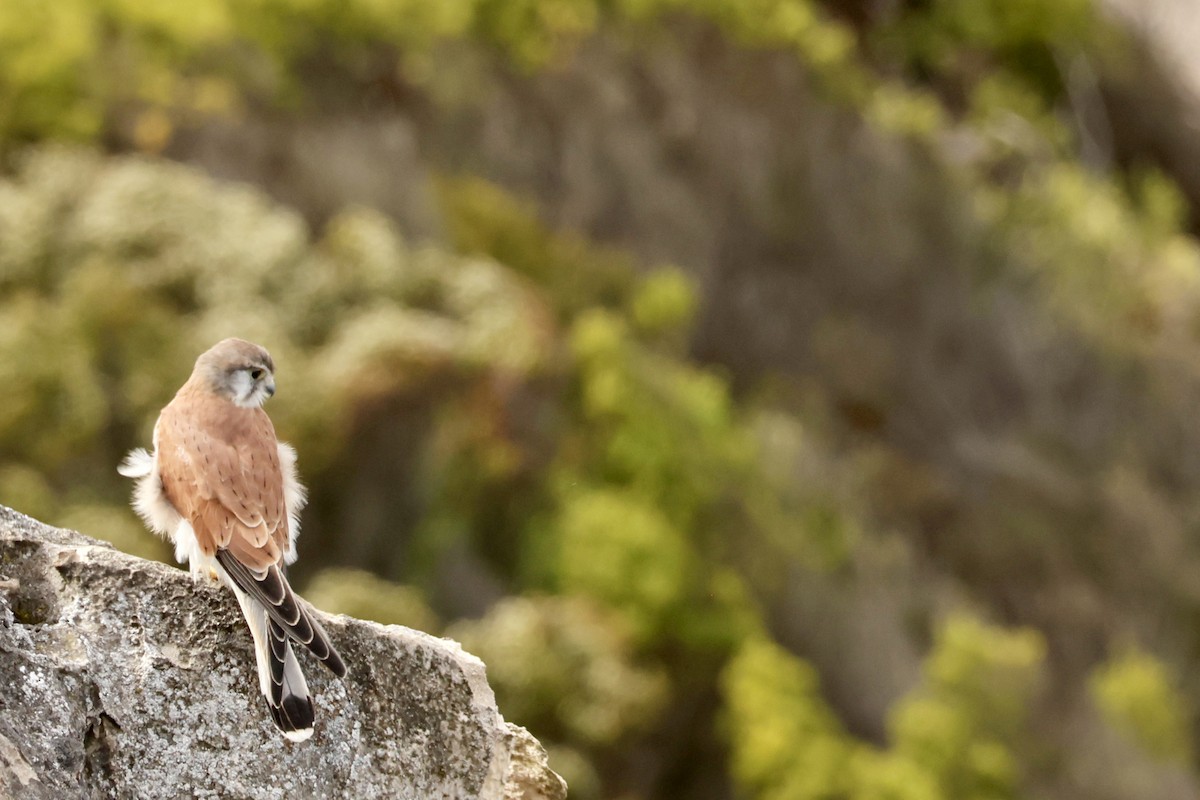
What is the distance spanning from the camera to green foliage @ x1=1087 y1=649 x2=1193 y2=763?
9.66 metres


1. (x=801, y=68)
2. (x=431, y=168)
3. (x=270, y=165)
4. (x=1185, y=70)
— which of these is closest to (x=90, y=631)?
(x=270, y=165)

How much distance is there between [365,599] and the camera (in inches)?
277

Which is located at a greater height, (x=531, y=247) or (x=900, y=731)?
(x=531, y=247)

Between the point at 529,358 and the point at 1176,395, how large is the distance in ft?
27.8

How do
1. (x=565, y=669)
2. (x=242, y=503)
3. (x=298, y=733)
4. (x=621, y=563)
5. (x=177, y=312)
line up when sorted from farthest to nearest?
(x=621, y=563)
(x=177, y=312)
(x=565, y=669)
(x=242, y=503)
(x=298, y=733)

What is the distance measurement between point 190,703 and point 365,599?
4.72 metres

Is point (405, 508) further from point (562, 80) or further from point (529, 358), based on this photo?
point (562, 80)

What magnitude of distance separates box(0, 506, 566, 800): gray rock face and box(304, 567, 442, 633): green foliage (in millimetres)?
4362

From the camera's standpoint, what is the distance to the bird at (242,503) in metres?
2.35

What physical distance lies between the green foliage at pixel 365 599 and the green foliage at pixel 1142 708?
5.44 meters

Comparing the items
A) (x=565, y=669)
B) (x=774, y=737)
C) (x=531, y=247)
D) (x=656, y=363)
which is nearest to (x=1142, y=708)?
(x=774, y=737)

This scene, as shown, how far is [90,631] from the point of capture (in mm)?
2393

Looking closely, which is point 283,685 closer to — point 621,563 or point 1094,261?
point 621,563

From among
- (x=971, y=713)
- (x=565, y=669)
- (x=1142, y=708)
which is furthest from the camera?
(x=1142, y=708)
